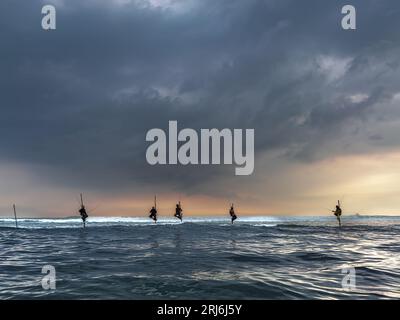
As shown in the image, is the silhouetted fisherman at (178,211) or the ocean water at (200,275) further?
the silhouetted fisherman at (178,211)

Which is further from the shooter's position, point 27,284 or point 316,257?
point 316,257

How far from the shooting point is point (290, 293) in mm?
12195

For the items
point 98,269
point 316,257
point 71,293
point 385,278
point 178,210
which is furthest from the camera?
point 178,210

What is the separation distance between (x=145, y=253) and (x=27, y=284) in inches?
384

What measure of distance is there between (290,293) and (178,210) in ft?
171

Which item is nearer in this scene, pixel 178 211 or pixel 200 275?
pixel 200 275

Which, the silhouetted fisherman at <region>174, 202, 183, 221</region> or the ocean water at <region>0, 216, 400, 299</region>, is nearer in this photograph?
the ocean water at <region>0, 216, 400, 299</region>

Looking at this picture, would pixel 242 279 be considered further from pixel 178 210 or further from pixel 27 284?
pixel 178 210

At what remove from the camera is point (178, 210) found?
6353 cm

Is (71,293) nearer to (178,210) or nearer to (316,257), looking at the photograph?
(316,257)
